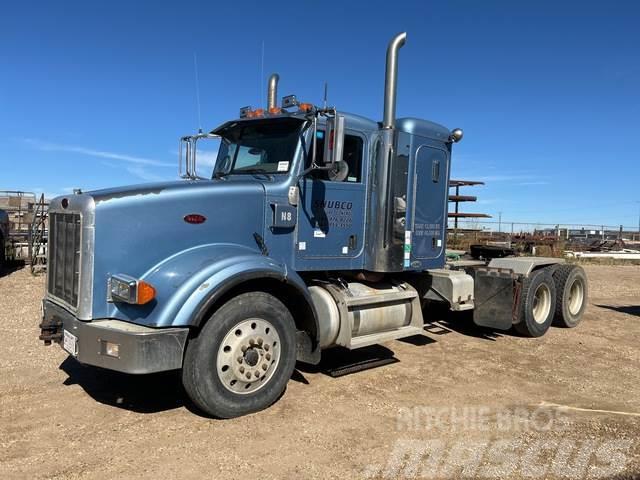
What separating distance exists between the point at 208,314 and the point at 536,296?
601 cm

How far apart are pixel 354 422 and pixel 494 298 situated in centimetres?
388

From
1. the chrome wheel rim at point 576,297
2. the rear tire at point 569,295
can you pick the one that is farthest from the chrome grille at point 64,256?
the chrome wheel rim at point 576,297

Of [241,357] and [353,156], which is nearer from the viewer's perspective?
[241,357]

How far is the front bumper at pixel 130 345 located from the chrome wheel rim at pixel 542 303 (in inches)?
248

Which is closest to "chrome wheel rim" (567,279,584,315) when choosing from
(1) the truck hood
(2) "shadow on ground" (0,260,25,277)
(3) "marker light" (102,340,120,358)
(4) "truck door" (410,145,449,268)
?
(4) "truck door" (410,145,449,268)

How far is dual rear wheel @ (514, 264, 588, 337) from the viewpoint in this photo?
26.5 feet

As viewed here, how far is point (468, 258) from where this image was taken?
9.41 meters

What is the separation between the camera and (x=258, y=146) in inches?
232

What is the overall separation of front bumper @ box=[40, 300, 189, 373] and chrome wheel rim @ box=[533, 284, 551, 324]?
20.7ft

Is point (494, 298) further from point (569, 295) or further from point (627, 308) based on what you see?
point (627, 308)

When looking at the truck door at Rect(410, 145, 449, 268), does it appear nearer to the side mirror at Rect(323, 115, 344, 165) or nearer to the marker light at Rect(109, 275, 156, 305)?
the side mirror at Rect(323, 115, 344, 165)

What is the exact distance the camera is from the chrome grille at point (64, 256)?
4.48 meters

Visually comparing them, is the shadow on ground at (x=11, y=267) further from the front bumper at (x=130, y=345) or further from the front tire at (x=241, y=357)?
the front tire at (x=241, y=357)

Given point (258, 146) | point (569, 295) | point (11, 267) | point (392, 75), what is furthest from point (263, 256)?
point (11, 267)
